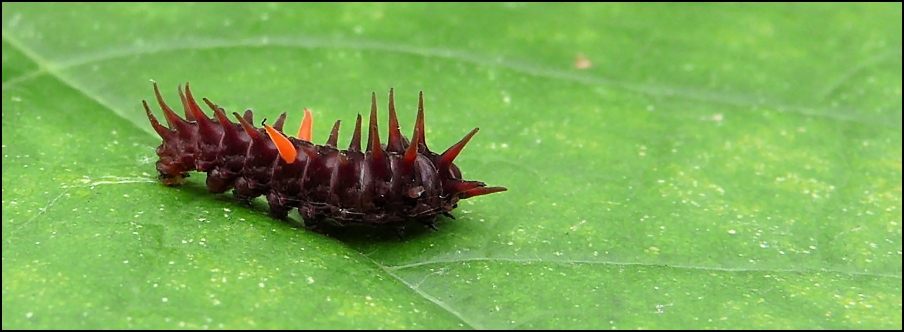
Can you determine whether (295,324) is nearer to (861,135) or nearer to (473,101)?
(473,101)

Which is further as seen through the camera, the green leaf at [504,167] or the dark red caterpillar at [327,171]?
the dark red caterpillar at [327,171]

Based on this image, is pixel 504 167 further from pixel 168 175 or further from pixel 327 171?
pixel 168 175

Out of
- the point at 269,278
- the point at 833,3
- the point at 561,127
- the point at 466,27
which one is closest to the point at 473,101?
the point at 561,127

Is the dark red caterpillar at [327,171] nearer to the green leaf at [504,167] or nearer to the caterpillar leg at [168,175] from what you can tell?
the caterpillar leg at [168,175]

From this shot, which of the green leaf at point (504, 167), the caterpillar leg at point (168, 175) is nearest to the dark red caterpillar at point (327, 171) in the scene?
the caterpillar leg at point (168, 175)

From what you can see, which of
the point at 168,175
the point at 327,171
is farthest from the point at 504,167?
the point at 168,175

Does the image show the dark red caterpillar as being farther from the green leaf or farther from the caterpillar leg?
the green leaf

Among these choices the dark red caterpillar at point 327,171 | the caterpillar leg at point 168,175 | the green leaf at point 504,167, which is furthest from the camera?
the caterpillar leg at point 168,175
